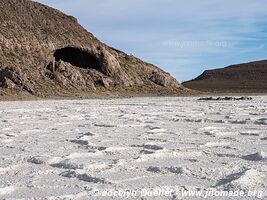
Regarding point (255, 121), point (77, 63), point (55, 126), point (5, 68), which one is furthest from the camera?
point (77, 63)

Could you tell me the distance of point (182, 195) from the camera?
13.6 feet

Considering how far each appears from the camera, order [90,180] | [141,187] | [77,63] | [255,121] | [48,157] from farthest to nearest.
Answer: [77,63], [255,121], [48,157], [90,180], [141,187]

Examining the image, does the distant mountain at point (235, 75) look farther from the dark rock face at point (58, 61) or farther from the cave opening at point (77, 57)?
the cave opening at point (77, 57)

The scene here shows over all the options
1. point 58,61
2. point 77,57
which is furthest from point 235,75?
point 58,61

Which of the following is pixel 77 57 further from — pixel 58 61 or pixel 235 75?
pixel 235 75

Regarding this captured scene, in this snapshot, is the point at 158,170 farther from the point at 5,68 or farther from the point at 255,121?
the point at 5,68

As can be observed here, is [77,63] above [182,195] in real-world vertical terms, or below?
above

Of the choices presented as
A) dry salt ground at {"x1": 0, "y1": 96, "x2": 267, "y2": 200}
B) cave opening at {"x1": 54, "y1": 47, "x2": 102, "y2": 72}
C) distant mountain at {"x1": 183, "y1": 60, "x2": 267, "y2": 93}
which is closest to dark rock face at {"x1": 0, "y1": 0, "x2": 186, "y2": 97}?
cave opening at {"x1": 54, "y1": 47, "x2": 102, "y2": 72}

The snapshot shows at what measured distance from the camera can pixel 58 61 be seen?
34250mm

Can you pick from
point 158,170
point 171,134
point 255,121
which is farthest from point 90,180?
point 255,121

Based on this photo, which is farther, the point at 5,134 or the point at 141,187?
the point at 5,134

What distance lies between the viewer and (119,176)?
16.0 ft

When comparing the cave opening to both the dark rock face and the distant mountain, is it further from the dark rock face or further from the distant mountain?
the distant mountain

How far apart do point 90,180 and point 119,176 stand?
A: 0.33 meters
